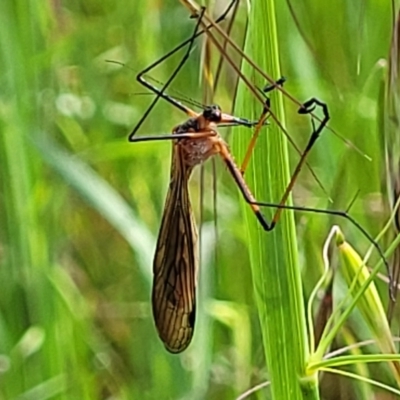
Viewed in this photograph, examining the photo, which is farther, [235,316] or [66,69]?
[66,69]

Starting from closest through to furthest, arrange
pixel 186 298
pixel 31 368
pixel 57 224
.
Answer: pixel 186 298, pixel 31 368, pixel 57 224

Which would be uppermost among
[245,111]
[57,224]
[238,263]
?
[245,111]

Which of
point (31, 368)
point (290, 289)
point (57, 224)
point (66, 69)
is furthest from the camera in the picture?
point (66, 69)

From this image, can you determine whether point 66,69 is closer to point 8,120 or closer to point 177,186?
point 8,120

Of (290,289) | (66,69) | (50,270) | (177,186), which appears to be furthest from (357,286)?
(66,69)

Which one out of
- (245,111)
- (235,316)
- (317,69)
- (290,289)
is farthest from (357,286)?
(317,69)

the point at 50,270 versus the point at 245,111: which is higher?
the point at 245,111

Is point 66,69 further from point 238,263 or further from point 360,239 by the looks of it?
point 360,239
